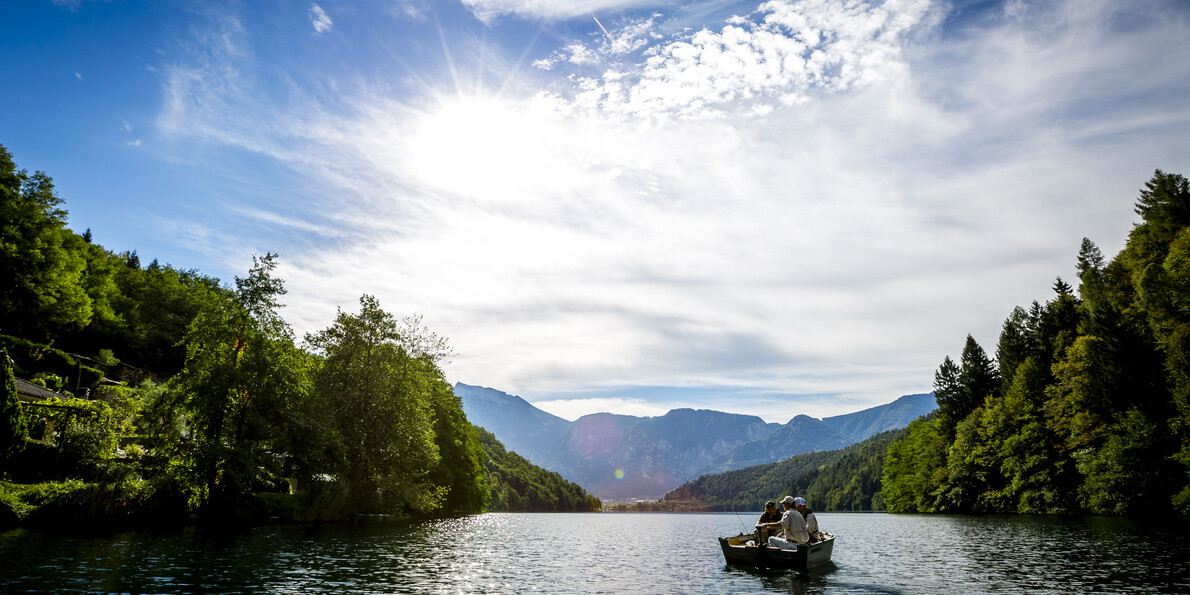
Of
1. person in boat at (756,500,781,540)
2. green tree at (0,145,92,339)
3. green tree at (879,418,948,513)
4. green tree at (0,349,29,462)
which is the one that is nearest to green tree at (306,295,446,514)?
green tree at (0,349,29,462)

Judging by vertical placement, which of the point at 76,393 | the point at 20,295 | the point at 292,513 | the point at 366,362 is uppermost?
the point at 20,295

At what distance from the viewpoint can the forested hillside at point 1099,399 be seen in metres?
55.0

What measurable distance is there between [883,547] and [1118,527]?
19.8 m

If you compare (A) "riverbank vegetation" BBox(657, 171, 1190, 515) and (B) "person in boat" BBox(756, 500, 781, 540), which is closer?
(B) "person in boat" BBox(756, 500, 781, 540)

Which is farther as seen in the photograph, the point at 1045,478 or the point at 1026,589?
the point at 1045,478

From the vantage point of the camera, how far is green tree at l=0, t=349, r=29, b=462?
36.7 metres

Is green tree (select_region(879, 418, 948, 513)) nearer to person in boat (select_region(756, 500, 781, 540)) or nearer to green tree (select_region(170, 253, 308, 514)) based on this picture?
person in boat (select_region(756, 500, 781, 540))

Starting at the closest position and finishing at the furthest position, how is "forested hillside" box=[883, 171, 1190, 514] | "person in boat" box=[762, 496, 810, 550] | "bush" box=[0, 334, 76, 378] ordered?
"person in boat" box=[762, 496, 810, 550]
"forested hillside" box=[883, 171, 1190, 514]
"bush" box=[0, 334, 76, 378]

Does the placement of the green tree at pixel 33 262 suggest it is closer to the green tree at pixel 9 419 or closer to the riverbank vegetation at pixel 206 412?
the riverbank vegetation at pixel 206 412

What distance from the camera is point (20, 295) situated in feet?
199

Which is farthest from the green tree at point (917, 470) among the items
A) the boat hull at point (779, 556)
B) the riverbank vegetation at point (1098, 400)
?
the boat hull at point (779, 556)

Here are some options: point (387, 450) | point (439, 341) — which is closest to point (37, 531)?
point (387, 450)

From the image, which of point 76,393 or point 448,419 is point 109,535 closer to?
point 76,393

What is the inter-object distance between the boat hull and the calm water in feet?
1.59
